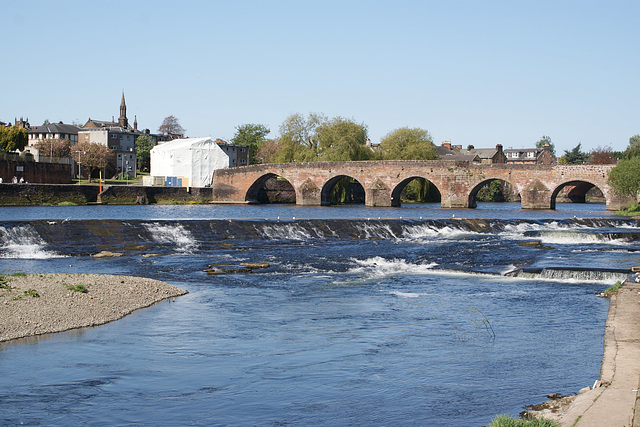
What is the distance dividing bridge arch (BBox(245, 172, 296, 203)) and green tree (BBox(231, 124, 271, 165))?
4160cm

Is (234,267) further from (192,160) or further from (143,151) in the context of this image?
(143,151)

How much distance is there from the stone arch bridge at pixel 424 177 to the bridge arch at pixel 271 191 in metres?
0.39

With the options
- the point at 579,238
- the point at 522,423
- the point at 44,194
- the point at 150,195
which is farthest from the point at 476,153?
the point at 522,423

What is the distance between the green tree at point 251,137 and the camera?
122m

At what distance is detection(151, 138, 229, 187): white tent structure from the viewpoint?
77562mm

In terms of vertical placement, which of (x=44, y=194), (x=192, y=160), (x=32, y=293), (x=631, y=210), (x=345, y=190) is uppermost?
(x=192, y=160)

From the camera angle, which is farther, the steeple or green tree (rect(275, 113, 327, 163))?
the steeple

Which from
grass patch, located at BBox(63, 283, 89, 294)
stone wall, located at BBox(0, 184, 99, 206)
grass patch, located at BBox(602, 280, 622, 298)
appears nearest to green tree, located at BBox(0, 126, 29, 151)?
stone wall, located at BBox(0, 184, 99, 206)

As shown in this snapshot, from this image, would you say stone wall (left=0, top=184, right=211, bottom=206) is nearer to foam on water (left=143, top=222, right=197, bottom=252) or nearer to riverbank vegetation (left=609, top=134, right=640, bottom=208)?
foam on water (left=143, top=222, right=197, bottom=252)

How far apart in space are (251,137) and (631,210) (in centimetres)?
7988

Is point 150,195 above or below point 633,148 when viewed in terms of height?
below

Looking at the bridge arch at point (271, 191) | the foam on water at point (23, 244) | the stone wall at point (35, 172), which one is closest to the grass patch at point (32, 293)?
the foam on water at point (23, 244)

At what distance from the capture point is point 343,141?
2906 inches

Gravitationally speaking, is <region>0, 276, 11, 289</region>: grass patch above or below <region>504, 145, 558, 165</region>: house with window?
below
